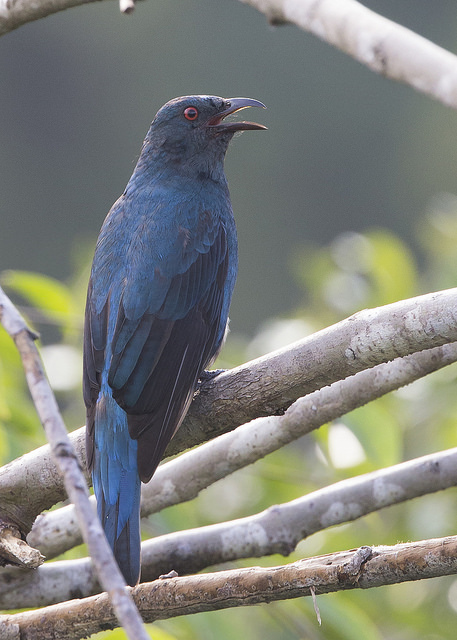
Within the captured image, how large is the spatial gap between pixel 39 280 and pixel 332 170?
1672cm

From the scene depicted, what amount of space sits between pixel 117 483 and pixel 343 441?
4.02 ft

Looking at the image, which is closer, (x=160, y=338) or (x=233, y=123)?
(x=160, y=338)

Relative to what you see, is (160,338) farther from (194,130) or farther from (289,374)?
(194,130)

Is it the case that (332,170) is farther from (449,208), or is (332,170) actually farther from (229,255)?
(229,255)

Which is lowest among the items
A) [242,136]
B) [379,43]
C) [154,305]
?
[154,305]

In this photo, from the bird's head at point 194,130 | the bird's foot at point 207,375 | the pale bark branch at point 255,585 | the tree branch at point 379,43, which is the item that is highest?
the bird's head at point 194,130

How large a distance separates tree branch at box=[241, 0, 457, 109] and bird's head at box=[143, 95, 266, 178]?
1.16m

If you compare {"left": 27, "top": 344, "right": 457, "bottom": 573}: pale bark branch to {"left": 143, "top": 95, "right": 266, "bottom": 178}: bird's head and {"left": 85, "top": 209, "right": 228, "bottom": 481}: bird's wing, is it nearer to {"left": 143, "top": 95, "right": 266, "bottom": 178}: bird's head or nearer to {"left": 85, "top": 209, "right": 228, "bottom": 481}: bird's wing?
{"left": 85, "top": 209, "right": 228, "bottom": 481}: bird's wing

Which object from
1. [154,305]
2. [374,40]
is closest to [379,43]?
[374,40]

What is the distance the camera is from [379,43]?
2.78 meters

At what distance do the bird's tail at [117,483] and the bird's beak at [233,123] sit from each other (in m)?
1.60

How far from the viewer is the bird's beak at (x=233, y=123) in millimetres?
4191

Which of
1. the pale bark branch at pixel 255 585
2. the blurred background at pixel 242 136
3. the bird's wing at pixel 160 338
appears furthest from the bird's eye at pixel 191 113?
the blurred background at pixel 242 136

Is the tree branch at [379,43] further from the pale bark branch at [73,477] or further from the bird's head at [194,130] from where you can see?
the pale bark branch at [73,477]
